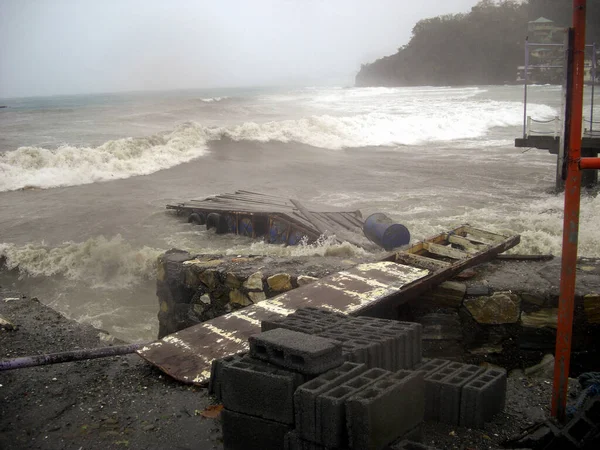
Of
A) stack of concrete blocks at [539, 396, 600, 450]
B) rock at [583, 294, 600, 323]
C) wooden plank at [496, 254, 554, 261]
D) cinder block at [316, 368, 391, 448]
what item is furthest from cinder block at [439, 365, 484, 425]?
wooden plank at [496, 254, 554, 261]

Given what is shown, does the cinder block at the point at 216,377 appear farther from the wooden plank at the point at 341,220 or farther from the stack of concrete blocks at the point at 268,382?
the wooden plank at the point at 341,220

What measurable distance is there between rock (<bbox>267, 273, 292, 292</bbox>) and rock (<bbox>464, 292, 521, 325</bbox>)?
1.81 m

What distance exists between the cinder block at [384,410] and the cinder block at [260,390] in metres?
0.42

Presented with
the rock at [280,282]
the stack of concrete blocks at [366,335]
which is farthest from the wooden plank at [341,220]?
the stack of concrete blocks at [366,335]

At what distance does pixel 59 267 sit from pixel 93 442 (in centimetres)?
759

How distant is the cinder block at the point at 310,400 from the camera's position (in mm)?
2756

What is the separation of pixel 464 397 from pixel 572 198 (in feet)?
4.66

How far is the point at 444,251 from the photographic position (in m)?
6.22

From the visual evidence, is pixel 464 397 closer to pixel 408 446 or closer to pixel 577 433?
pixel 577 433

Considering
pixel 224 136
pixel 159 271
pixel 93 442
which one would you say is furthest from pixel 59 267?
pixel 224 136

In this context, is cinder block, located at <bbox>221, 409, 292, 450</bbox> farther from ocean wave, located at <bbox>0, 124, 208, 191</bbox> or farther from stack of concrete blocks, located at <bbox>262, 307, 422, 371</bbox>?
ocean wave, located at <bbox>0, 124, 208, 191</bbox>

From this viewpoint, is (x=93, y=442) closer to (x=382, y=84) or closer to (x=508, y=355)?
(x=508, y=355)

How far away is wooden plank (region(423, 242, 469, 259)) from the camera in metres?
6.08

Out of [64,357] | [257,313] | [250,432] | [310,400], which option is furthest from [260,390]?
[64,357]
